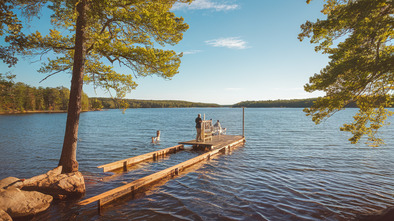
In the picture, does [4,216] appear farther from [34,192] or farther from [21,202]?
[34,192]

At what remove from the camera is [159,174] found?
10344 mm

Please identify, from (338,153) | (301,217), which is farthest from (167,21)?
(338,153)

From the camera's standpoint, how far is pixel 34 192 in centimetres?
729

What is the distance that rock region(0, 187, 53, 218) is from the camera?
20.5ft

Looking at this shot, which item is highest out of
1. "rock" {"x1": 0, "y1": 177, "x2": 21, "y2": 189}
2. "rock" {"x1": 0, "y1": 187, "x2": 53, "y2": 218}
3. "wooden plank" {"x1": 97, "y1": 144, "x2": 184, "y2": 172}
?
"rock" {"x1": 0, "y1": 177, "x2": 21, "y2": 189}

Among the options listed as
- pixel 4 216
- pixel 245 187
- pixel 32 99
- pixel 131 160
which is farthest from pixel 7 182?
pixel 32 99

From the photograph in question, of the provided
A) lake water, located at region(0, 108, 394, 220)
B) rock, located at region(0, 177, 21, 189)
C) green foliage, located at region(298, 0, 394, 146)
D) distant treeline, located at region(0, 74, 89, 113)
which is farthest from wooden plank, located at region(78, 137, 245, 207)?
distant treeline, located at region(0, 74, 89, 113)

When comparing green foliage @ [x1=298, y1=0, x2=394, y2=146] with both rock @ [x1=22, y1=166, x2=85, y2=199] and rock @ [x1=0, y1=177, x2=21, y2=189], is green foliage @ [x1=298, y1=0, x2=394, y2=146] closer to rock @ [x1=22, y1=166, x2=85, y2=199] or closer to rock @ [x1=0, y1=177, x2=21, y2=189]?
rock @ [x1=22, y1=166, x2=85, y2=199]

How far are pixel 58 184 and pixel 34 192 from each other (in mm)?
748

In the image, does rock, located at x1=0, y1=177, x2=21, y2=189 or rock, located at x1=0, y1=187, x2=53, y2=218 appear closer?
rock, located at x1=0, y1=187, x2=53, y2=218

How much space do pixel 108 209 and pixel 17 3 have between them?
8341 millimetres

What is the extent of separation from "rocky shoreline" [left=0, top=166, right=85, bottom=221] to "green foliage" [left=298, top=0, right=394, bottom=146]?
9.91 metres

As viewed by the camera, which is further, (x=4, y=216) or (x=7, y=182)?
(x=7, y=182)

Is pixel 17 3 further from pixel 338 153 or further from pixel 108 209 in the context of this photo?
pixel 338 153
